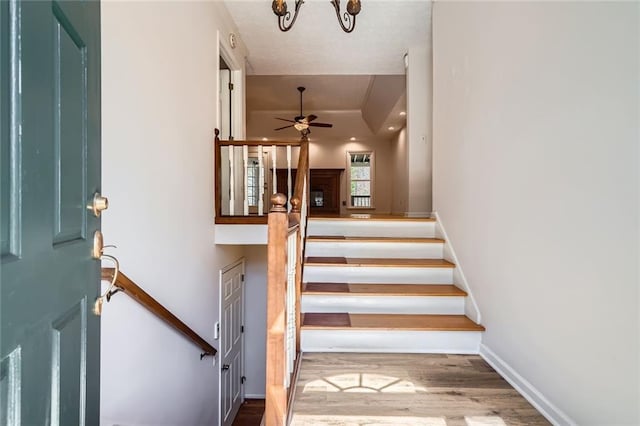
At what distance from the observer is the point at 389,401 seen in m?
1.60

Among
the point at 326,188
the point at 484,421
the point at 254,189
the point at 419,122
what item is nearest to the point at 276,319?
the point at 484,421

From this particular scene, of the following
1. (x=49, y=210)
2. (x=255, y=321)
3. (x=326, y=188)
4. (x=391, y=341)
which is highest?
(x=326, y=188)

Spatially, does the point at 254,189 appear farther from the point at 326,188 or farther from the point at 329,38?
the point at 326,188

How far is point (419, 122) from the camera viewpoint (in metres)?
4.51

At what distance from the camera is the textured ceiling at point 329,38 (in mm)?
3535

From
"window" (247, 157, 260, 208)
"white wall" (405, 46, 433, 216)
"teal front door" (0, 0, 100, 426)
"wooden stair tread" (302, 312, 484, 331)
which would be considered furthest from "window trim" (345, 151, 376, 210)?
"teal front door" (0, 0, 100, 426)

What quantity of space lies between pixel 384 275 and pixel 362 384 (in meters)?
1.00

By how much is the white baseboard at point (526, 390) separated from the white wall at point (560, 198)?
0.05ft

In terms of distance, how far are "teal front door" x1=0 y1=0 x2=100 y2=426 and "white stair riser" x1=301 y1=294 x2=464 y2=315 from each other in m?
1.50

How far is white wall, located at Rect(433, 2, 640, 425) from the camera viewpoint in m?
1.11

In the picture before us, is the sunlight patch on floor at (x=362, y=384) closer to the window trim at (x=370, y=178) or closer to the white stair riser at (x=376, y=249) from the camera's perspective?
the white stair riser at (x=376, y=249)

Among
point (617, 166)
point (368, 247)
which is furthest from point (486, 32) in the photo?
point (368, 247)

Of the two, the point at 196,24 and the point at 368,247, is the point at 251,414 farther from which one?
the point at 196,24

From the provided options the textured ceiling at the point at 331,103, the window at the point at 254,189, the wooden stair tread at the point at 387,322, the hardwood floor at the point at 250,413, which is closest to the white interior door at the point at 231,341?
the hardwood floor at the point at 250,413
